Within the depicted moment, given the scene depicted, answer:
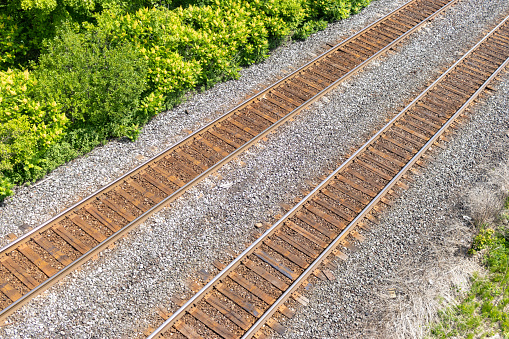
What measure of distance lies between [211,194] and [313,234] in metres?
2.50

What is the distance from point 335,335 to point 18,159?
7548mm

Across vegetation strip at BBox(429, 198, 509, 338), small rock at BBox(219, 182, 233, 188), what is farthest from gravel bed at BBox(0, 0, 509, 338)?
vegetation strip at BBox(429, 198, 509, 338)

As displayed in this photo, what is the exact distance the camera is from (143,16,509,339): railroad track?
8195 millimetres

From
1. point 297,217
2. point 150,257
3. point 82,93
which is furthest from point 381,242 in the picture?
point 82,93

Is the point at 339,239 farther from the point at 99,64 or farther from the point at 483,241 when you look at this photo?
the point at 99,64

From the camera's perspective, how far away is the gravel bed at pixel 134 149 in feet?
31.8

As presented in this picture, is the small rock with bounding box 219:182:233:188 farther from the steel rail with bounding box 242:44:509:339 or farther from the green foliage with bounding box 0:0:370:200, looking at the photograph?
the green foliage with bounding box 0:0:370:200

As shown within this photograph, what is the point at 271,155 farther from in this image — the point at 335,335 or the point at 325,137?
the point at 335,335

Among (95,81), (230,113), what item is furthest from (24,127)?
(230,113)

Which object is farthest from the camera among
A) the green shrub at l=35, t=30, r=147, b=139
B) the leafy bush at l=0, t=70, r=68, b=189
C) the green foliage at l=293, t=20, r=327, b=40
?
the green foliage at l=293, t=20, r=327, b=40

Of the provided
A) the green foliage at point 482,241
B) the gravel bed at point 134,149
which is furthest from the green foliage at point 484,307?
the gravel bed at point 134,149

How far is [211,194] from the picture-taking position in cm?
1039

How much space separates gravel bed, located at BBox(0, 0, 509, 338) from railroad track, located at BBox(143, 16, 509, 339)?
384 mm

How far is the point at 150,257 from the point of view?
29.8 ft
